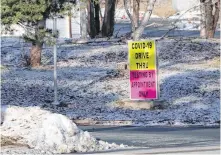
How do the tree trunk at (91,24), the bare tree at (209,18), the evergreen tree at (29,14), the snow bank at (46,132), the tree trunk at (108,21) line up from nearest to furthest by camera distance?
the snow bank at (46,132), the evergreen tree at (29,14), the bare tree at (209,18), the tree trunk at (108,21), the tree trunk at (91,24)

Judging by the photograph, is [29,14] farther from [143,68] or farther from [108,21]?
[108,21]

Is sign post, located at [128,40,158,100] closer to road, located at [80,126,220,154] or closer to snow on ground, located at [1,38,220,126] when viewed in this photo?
snow on ground, located at [1,38,220,126]

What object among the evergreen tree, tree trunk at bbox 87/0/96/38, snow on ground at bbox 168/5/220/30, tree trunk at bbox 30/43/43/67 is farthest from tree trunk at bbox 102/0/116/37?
the evergreen tree

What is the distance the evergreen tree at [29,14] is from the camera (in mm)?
16094

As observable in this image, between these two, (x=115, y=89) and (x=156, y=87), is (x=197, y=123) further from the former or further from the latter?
(x=115, y=89)

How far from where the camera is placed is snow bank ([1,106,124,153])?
1160cm

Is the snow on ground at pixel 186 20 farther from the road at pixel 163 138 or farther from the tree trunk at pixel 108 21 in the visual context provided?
the road at pixel 163 138

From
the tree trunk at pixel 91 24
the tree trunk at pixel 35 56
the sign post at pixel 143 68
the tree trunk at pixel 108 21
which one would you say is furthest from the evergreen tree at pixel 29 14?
the tree trunk at pixel 91 24

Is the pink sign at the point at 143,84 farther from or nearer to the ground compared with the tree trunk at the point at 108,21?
nearer to the ground

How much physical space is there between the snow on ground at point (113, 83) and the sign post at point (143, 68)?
2.01 ft

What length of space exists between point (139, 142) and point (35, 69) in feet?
48.7

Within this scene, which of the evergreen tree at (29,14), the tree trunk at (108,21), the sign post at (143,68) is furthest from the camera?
the tree trunk at (108,21)

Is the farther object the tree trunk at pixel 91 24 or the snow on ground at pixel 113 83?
the tree trunk at pixel 91 24

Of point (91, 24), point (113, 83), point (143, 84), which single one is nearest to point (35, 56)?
point (113, 83)
